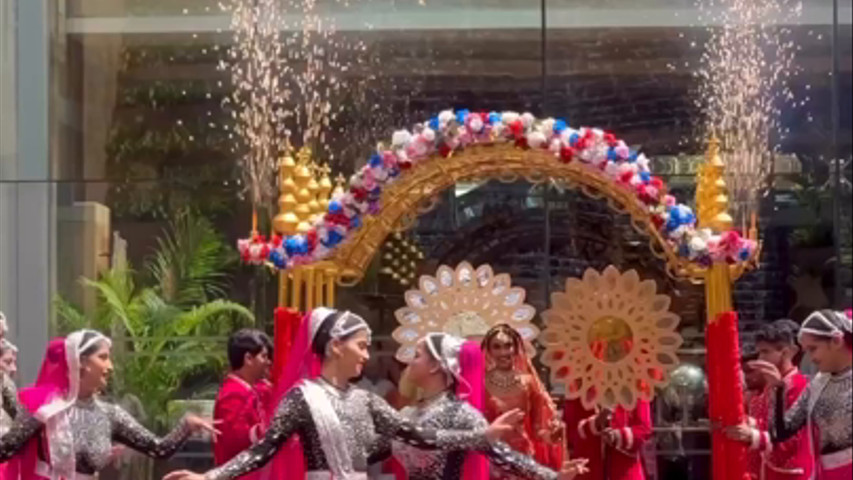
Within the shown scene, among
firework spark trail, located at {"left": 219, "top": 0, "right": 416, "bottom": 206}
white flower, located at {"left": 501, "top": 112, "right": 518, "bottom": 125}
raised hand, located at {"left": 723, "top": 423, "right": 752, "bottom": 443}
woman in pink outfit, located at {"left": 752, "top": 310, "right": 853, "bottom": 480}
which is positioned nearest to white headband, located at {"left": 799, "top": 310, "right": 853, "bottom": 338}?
woman in pink outfit, located at {"left": 752, "top": 310, "right": 853, "bottom": 480}

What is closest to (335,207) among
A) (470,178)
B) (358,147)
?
(470,178)

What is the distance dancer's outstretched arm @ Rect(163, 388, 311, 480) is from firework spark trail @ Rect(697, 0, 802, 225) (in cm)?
511

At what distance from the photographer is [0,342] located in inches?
391

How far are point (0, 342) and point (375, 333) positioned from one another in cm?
318

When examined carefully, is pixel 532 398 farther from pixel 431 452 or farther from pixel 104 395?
pixel 104 395

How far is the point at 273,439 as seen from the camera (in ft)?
26.3

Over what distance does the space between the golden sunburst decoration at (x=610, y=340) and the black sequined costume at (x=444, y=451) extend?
1677mm

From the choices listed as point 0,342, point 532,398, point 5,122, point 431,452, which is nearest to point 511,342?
point 532,398

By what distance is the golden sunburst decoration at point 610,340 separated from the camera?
33.1 ft

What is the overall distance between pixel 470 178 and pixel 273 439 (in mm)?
2652

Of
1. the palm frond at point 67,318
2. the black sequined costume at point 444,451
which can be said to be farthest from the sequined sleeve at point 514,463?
the palm frond at point 67,318

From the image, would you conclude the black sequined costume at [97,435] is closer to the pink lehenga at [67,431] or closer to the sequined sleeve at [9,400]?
the pink lehenga at [67,431]

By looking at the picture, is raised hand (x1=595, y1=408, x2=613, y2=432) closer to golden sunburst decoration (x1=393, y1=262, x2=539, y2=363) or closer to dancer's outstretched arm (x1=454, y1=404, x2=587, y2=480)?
golden sunburst decoration (x1=393, y1=262, x2=539, y2=363)

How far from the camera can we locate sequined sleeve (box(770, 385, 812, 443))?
901cm
